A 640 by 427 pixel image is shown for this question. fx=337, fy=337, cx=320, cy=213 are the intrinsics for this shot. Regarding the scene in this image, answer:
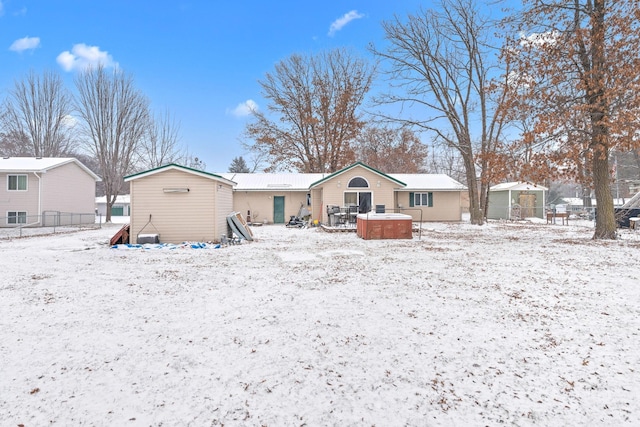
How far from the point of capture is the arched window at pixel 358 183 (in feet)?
61.7

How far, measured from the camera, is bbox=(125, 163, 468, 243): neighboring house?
11.2 m

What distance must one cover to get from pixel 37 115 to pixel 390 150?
30.8m

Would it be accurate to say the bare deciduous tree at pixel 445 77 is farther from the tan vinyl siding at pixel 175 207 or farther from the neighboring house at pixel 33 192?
the neighboring house at pixel 33 192

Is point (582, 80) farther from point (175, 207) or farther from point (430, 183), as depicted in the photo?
point (430, 183)

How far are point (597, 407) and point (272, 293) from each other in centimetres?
374

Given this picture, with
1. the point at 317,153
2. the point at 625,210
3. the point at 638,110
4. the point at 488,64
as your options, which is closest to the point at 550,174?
the point at 638,110

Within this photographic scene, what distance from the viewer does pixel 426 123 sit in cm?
1945

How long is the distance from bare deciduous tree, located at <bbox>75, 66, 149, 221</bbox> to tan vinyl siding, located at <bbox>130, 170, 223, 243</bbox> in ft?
51.3

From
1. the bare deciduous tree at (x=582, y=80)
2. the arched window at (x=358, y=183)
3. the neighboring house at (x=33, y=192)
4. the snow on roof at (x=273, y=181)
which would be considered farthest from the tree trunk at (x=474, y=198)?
the neighboring house at (x=33, y=192)

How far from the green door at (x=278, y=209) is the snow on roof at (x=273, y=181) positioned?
815 millimetres

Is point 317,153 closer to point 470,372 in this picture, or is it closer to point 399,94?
point 399,94

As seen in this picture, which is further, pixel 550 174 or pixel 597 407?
pixel 550 174

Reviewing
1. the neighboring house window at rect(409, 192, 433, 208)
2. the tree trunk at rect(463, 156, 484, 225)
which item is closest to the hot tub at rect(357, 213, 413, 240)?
the tree trunk at rect(463, 156, 484, 225)

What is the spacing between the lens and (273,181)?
22.8 meters
